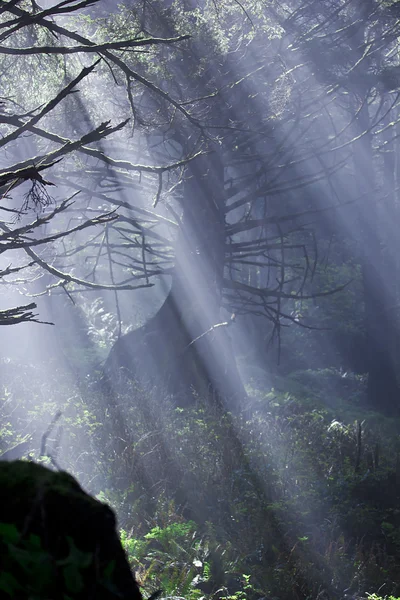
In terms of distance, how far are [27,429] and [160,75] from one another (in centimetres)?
542

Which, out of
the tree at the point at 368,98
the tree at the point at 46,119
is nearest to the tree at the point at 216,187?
the tree at the point at 368,98

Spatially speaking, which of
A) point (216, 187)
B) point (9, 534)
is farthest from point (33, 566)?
point (216, 187)

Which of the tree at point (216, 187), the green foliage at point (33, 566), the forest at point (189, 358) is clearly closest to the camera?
the green foliage at point (33, 566)

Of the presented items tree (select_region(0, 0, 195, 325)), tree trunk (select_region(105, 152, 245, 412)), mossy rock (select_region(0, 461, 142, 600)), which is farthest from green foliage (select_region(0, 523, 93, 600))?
tree trunk (select_region(105, 152, 245, 412))

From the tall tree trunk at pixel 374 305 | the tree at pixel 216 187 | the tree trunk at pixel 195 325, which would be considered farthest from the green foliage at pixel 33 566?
the tall tree trunk at pixel 374 305

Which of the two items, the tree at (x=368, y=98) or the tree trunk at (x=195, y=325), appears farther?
the tree trunk at (x=195, y=325)

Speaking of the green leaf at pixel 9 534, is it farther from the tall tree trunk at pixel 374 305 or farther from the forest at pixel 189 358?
the tall tree trunk at pixel 374 305

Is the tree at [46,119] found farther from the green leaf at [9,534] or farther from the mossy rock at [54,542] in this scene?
the green leaf at [9,534]

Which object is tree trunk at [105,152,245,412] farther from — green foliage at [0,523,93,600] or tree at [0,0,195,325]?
green foliage at [0,523,93,600]

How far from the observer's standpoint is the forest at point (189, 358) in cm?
354

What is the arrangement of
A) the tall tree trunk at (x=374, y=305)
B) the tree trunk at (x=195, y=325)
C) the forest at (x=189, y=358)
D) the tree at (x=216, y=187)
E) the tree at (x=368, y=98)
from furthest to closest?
the tall tree trunk at (x=374, y=305) < the tree trunk at (x=195, y=325) < the tree at (x=368, y=98) < the tree at (x=216, y=187) < the forest at (x=189, y=358)

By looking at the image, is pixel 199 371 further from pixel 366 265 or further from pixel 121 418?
pixel 366 265

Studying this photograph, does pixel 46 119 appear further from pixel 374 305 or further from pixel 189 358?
pixel 374 305

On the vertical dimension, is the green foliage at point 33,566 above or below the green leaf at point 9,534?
below
